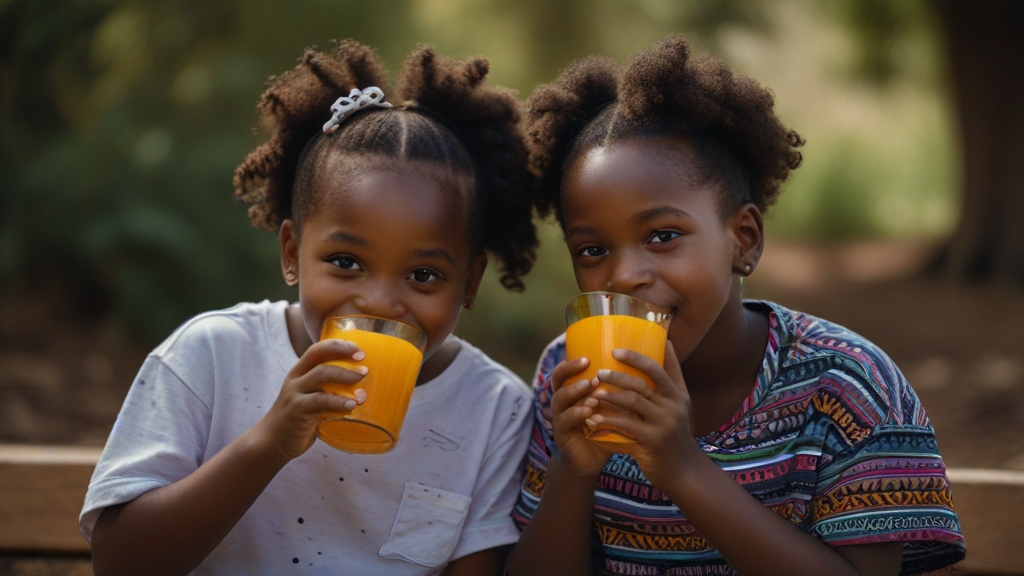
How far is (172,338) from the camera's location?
2412 mm

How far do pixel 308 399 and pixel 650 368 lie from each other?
70 cm

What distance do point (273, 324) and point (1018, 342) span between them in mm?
6686

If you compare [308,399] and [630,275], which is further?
[630,275]

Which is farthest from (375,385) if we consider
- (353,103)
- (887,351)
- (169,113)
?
(887,351)

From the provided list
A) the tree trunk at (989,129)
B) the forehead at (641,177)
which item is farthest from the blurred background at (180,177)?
the forehead at (641,177)

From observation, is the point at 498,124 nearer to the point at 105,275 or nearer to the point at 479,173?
the point at 479,173

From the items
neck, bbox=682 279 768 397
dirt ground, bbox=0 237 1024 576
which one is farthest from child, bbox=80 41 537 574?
dirt ground, bbox=0 237 1024 576

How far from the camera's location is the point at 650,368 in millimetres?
1832

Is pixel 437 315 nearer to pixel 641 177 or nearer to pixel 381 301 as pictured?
pixel 381 301

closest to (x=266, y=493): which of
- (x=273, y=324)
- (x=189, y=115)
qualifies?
(x=273, y=324)

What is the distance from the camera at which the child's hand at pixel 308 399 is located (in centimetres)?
186

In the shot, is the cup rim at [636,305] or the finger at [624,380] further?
the cup rim at [636,305]

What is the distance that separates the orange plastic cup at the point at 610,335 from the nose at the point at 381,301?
1.42ft

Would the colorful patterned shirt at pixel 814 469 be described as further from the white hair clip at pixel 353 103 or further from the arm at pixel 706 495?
the white hair clip at pixel 353 103
